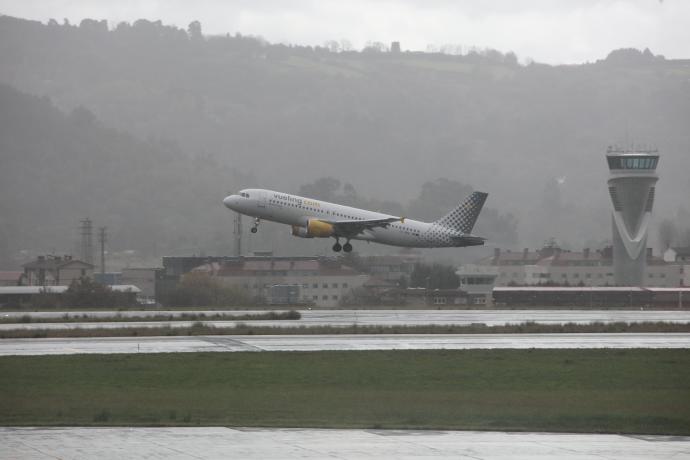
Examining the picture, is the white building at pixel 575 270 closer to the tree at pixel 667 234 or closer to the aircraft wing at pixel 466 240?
the tree at pixel 667 234

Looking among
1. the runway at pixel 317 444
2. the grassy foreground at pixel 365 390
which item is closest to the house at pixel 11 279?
the grassy foreground at pixel 365 390

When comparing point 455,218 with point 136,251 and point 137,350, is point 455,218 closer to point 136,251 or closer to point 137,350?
point 137,350

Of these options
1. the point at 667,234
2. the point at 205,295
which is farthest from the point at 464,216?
the point at 667,234

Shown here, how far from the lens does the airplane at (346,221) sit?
302 feet

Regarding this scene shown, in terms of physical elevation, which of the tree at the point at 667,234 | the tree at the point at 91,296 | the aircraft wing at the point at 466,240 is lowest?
the tree at the point at 91,296

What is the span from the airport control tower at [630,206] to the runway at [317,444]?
398ft

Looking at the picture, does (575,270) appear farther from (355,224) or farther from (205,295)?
(355,224)

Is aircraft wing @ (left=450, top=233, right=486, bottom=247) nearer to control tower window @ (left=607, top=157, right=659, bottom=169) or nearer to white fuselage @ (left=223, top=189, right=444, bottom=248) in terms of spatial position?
white fuselage @ (left=223, top=189, right=444, bottom=248)

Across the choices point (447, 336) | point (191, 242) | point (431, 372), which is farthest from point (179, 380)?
point (191, 242)

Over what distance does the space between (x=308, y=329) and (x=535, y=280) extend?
3613 inches

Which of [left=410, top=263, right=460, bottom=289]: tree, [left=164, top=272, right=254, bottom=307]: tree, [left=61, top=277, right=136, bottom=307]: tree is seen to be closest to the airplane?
[left=61, top=277, right=136, bottom=307]: tree

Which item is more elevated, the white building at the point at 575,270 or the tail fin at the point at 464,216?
the tail fin at the point at 464,216

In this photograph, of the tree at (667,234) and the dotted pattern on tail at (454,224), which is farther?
the tree at (667,234)

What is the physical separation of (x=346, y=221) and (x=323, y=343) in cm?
3837
